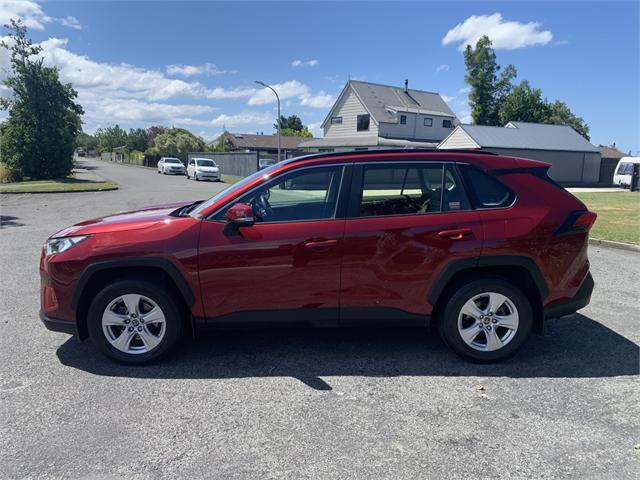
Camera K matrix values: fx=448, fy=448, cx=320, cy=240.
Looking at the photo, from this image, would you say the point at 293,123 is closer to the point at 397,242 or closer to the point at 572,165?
the point at 572,165

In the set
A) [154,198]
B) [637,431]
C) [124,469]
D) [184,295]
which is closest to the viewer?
[124,469]

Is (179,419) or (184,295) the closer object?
(179,419)

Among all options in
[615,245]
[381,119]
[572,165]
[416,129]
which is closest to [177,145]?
[381,119]

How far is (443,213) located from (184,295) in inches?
90.1

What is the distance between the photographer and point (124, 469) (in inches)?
102

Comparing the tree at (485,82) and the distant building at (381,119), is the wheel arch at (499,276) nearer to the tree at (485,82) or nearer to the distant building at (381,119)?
the distant building at (381,119)

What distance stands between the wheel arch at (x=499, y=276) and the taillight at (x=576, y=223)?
0.41 meters

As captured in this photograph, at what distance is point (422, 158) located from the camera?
13.1ft

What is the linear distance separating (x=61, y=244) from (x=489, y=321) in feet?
12.3

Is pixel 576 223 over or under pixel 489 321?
over

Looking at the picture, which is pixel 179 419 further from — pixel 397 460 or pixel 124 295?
pixel 397 460

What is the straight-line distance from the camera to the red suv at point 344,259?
145 inches

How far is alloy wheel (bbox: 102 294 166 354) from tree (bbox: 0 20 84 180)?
29186 mm

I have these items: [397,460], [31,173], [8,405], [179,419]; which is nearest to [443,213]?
[397,460]
